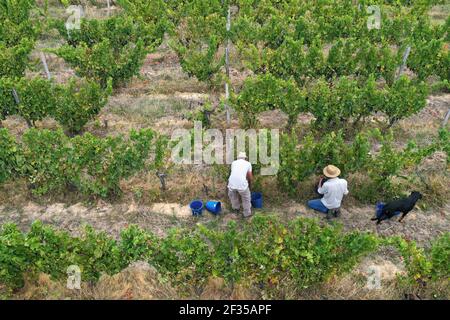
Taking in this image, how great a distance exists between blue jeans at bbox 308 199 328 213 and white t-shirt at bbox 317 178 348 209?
265 millimetres

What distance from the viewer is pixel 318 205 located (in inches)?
285

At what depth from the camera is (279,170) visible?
23.8ft

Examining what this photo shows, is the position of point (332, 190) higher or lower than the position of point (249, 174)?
lower

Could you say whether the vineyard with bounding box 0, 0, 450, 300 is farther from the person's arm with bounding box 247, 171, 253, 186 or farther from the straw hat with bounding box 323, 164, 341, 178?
the person's arm with bounding box 247, 171, 253, 186

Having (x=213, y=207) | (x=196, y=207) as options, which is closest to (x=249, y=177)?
(x=213, y=207)

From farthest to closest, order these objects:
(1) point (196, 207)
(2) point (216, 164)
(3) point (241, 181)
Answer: (2) point (216, 164)
(1) point (196, 207)
(3) point (241, 181)

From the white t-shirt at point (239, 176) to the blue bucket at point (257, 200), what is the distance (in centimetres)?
69

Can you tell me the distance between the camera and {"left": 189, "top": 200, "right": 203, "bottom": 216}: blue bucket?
718 centimetres

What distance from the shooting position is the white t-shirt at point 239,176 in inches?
263

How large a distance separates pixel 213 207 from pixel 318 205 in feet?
5.85

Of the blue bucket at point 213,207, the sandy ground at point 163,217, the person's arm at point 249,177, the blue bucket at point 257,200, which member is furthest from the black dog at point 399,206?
the blue bucket at point 213,207

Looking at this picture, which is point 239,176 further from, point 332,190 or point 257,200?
point 332,190

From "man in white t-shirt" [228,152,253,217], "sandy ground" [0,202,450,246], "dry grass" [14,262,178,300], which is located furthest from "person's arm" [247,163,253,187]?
"dry grass" [14,262,178,300]

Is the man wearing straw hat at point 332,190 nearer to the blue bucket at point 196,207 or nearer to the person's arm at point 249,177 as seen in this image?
the person's arm at point 249,177
